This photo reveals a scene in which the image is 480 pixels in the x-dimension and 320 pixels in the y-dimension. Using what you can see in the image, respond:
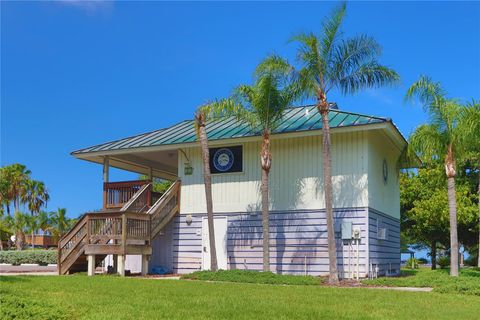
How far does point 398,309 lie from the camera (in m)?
10.2

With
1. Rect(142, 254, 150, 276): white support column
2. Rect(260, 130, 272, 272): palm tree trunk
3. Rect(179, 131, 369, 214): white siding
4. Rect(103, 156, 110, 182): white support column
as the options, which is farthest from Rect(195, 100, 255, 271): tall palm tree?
Rect(103, 156, 110, 182): white support column

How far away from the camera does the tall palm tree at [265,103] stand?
58.5ft

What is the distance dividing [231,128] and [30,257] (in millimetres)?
21211

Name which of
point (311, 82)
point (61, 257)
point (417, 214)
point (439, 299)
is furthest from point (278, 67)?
point (417, 214)

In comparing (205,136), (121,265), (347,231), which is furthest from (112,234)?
(347,231)

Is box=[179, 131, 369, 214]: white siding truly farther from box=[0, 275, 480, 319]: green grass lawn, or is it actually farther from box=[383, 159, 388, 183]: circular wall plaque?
box=[0, 275, 480, 319]: green grass lawn

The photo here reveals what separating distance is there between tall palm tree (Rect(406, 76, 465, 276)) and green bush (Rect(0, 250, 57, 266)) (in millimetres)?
25524

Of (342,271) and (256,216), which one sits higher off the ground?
(256,216)

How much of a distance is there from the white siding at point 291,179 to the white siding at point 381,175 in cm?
49

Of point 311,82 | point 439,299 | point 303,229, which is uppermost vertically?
point 311,82

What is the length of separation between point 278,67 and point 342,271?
7018 millimetres

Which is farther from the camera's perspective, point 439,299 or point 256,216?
point 256,216

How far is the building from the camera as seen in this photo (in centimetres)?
1923

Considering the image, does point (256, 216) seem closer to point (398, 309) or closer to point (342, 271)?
point (342, 271)
